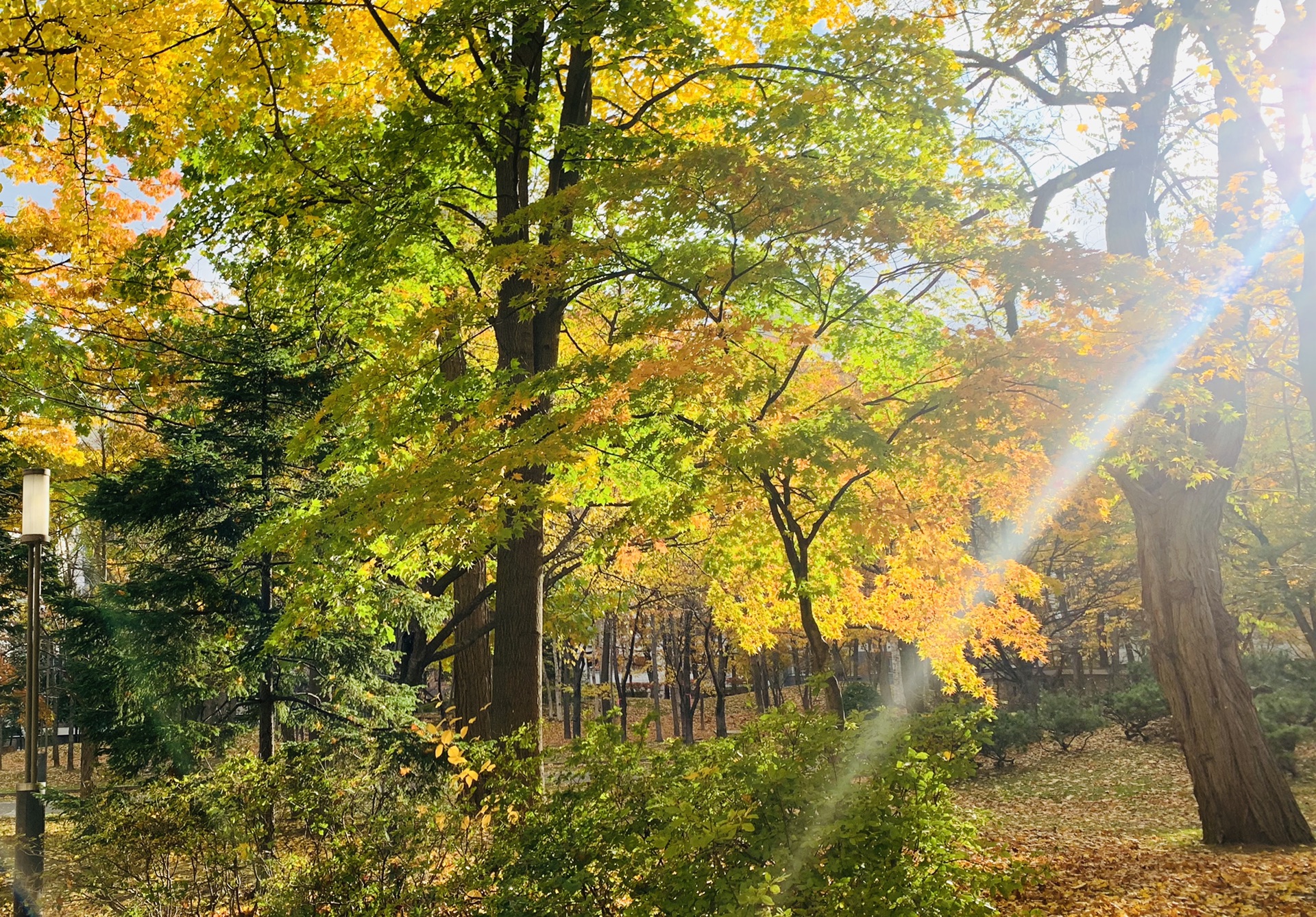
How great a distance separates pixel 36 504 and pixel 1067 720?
1945cm

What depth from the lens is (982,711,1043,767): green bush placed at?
58.5ft

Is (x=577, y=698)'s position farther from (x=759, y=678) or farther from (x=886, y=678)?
(x=886, y=678)

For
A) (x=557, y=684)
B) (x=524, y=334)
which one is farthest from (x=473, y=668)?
(x=557, y=684)

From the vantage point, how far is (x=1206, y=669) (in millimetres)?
9039

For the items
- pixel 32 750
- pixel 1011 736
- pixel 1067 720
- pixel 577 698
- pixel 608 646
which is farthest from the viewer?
pixel 608 646

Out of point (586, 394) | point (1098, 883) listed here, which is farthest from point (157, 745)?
point (1098, 883)

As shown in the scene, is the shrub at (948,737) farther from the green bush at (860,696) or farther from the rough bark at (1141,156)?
the green bush at (860,696)

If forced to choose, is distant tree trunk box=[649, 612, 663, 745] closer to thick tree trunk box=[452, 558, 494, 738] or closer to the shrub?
thick tree trunk box=[452, 558, 494, 738]

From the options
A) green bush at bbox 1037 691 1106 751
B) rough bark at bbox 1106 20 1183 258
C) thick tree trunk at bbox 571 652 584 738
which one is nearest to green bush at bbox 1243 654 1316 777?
green bush at bbox 1037 691 1106 751

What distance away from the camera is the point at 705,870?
356cm

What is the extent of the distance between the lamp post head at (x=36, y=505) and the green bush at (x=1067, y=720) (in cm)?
1907

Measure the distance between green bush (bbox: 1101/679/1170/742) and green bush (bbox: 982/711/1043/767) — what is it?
1.71 metres

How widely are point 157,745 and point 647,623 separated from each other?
77.8 feet

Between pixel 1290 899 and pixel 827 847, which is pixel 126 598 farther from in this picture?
pixel 1290 899
